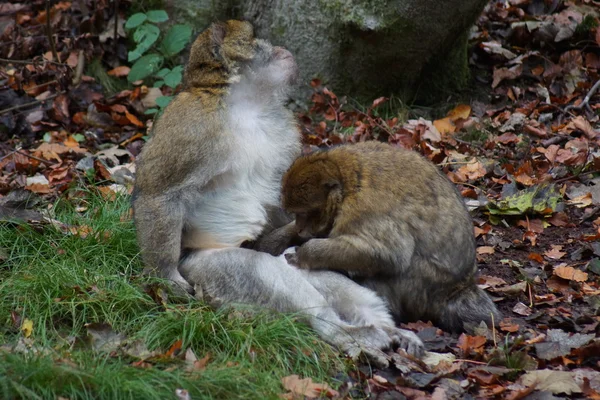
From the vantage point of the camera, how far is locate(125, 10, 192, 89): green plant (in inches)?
351

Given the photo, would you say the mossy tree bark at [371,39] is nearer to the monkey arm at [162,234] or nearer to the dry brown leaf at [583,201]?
the dry brown leaf at [583,201]

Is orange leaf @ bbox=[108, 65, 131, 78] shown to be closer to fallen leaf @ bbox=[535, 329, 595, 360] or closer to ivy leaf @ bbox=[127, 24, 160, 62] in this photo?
ivy leaf @ bbox=[127, 24, 160, 62]

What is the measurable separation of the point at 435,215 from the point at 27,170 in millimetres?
4781

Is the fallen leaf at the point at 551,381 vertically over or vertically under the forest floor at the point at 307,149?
over

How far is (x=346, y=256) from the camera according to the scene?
562cm

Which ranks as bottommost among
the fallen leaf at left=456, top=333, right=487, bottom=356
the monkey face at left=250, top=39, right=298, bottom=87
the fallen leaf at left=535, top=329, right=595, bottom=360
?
the fallen leaf at left=456, top=333, right=487, bottom=356

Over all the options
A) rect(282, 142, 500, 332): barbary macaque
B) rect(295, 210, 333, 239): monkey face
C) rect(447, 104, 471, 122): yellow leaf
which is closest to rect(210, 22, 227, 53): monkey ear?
rect(282, 142, 500, 332): barbary macaque

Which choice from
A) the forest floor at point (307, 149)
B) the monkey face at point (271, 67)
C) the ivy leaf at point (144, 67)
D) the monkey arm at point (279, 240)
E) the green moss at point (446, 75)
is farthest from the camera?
the green moss at point (446, 75)

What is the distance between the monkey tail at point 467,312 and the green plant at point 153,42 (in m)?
4.23

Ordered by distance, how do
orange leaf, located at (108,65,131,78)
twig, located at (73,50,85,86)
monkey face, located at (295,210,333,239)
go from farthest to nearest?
orange leaf, located at (108,65,131,78), twig, located at (73,50,85,86), monkey face, located at (295,210,333,239)

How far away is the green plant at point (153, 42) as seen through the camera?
8922mm

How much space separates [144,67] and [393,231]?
475 centimetres

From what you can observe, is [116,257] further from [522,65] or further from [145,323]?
[522,65]

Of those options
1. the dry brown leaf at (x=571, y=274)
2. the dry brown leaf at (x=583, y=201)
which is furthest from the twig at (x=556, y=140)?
the dry brown leaf at (x=571, y=274)
